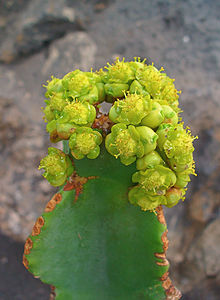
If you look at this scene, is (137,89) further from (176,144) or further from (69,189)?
(69,189)

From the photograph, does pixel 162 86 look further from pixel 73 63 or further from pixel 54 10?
pixel 54 10

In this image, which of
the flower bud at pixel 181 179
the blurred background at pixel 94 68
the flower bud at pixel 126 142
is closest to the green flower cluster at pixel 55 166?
the flower bud at pixel 126 142

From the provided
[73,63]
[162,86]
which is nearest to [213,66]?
[73,63]

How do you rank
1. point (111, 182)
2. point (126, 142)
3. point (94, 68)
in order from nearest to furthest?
point (126, 142) < point (111, 182) < point (94, 68)

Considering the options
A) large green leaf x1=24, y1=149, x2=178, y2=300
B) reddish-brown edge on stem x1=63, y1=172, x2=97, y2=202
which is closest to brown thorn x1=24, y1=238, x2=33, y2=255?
large green leaf x1=24, y1=149, x2=178, y2=300

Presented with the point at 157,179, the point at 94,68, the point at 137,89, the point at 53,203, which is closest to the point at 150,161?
the point at 157,179

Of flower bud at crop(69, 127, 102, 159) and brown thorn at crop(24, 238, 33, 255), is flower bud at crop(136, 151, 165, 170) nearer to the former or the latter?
flower bud at crop(69, 127, 102, 159)

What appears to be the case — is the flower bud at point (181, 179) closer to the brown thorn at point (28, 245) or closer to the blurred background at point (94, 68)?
the brown thorn at point (28, 245)

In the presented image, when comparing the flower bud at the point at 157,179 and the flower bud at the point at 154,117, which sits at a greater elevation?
the flower bud at the point at 154,117
